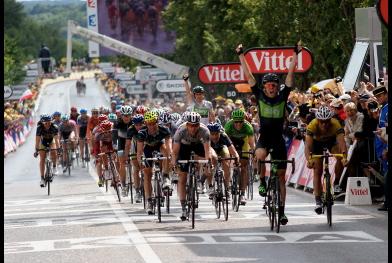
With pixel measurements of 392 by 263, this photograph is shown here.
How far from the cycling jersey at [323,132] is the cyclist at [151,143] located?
8.76 feet

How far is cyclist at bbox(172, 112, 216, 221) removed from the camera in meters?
18.7

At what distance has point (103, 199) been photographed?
2578 cm

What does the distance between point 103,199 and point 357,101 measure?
5.83 m

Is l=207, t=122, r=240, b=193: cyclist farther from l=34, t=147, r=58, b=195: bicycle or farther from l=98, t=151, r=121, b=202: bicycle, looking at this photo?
l=34, t=147, r=58, b=195: bicycle

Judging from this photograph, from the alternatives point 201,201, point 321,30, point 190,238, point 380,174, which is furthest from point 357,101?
point 321,30

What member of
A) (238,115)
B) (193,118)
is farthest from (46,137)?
(193,118)

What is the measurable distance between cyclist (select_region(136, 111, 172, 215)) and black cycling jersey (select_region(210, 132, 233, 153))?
84 cm

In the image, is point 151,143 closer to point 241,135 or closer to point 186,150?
point 186,150

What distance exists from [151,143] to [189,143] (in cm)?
154

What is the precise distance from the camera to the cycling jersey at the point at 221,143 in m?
20.3

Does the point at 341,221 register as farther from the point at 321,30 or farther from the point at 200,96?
the point at 321,30

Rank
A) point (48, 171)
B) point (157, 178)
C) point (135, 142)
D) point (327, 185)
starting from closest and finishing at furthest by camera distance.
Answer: point (327, 185)
point (157, 178)
point (135, 142)
point (48, 171)

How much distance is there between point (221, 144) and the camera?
20.9 metres

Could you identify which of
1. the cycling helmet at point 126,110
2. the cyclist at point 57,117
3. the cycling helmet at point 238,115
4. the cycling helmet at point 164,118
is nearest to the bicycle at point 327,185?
the cycling helmet at point 238,115
